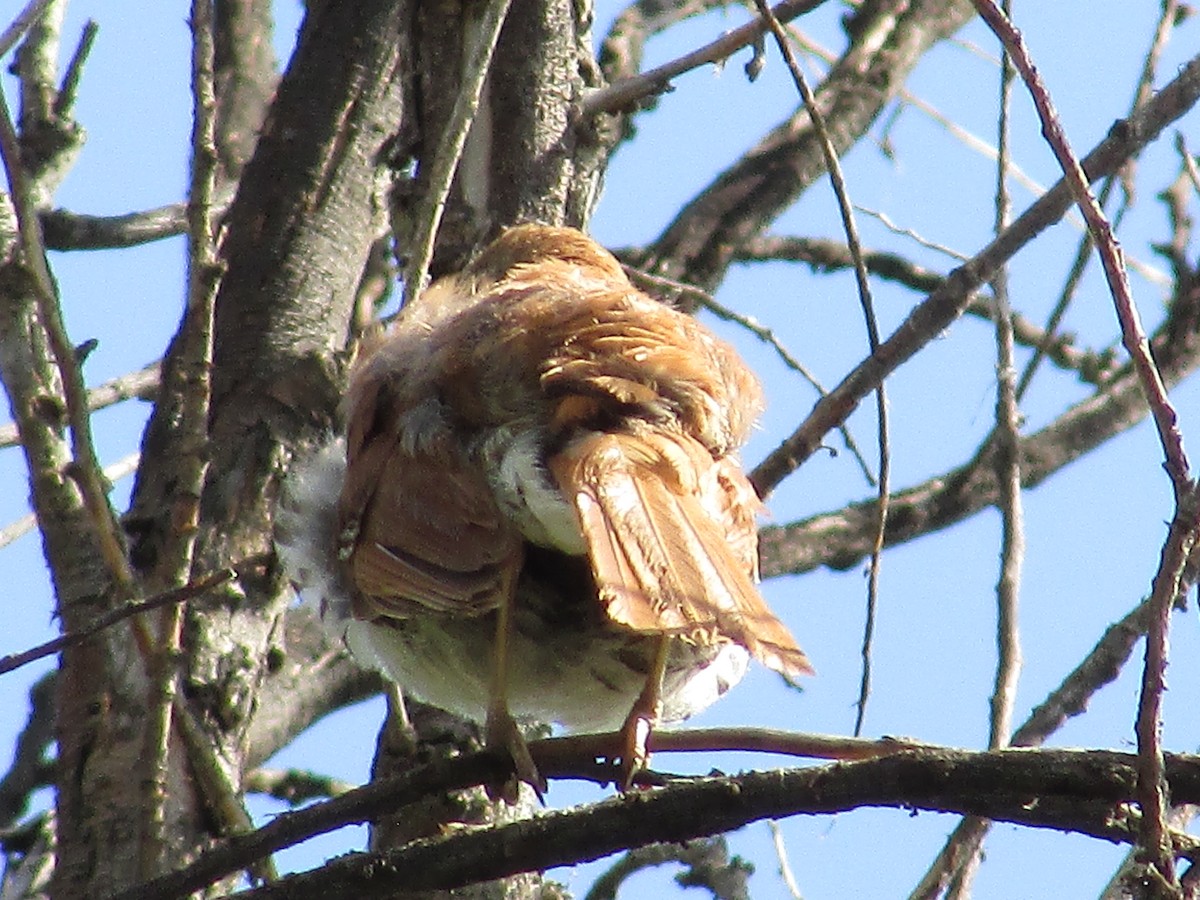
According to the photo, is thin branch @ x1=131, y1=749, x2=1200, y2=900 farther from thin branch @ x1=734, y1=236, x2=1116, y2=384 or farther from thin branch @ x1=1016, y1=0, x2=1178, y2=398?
thin branch @ x1=734, y1=236, x2=1116, y2=384

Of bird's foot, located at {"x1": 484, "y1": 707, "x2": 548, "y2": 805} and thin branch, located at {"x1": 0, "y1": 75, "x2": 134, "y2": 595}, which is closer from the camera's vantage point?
thin branch, located at {"x1": 0, "y1": 75, "x2": 134, "y2": 595}

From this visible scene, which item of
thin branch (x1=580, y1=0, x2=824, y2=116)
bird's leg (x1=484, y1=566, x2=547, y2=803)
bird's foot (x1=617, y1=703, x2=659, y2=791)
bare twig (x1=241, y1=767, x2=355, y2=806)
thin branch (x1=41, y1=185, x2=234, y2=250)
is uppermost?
thin branch (x1=41, y1=185, x2=234, y2=250)

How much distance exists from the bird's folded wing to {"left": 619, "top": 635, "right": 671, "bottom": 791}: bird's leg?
332 millimetres

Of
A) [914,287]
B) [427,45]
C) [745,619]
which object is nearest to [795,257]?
[914,287]

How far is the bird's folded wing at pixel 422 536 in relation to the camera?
3.43 metres

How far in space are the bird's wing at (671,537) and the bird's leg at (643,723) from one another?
0.25 m

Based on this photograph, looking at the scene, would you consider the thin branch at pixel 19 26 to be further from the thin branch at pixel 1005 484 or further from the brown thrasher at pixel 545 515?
the thin branch at pixel 1005 484

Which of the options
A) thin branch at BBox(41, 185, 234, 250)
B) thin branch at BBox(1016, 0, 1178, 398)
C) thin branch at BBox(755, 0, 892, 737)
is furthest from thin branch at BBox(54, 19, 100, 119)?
thin branch at BBox(1016, 0, 1178, 398)

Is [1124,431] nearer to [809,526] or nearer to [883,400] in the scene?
[809,526]

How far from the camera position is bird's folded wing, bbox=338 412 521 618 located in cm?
343

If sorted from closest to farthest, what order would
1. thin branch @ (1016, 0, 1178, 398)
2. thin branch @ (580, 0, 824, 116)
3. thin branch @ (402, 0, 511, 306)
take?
thin branch @ (402, 0, 511, 306) → thin branch @ (1016, 0, 1178, 398) → thin branch @ (580, 0, 824, 116)

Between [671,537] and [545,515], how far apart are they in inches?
12.5

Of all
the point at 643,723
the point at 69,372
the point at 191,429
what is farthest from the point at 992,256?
the point at 69,372

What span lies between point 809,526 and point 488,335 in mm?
2308
